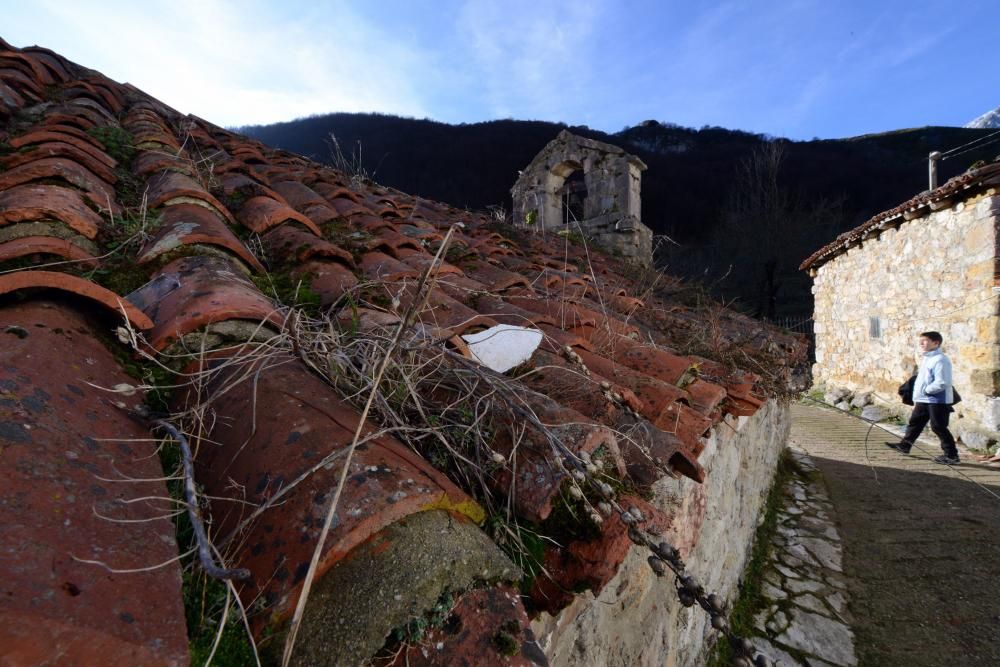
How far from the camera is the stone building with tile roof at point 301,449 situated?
1.89ft

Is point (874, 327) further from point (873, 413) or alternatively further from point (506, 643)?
point (506, 643)

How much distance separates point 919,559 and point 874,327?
7267 millimetres

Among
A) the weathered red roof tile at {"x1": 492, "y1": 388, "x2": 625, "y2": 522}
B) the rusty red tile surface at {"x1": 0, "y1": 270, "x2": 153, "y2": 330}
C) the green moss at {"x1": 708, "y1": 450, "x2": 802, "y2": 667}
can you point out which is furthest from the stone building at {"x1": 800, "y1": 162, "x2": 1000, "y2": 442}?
the rusty red tile surface at {"x1": 0, "y1": 270, "x2": 153, "y2": 330}

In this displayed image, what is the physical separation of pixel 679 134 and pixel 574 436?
4509cm

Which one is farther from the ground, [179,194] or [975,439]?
[179,194]

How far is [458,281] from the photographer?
202cm

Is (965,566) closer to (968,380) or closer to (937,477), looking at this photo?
(937,477)

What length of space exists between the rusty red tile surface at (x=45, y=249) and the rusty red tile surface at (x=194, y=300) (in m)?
0.19

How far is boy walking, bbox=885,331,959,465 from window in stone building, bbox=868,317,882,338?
3503 millimetres

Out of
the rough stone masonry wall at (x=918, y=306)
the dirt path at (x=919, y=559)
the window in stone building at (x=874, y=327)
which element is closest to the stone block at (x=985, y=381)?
the rough stone masonry wall at (x=918, y=306)

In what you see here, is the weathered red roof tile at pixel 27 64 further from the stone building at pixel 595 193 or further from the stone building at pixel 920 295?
the stone building at pixel 920 295

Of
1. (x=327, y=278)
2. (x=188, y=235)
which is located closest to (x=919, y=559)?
(x=327, y=278)

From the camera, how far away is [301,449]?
2.54ft

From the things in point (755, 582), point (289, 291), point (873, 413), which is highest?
point (289, 291)
